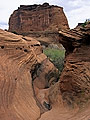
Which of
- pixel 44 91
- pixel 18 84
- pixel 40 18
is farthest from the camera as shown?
pixel 40 18

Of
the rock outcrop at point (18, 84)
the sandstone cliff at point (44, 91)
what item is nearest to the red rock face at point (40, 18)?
the rock outcrop at point (18, 84)

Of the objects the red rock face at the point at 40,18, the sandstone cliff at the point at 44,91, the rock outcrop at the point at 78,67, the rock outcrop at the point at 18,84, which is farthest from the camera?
the red rock face at the point at 40,18

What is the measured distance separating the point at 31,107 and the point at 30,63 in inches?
60.3

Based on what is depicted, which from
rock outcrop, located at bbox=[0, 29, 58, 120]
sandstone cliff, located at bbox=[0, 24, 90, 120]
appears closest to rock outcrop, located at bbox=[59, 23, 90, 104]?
Answer: sandstone cliff, located at bbox=[0, 24, 90, 120]

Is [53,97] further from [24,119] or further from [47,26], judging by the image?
[47,26]

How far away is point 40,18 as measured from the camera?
33344 millimetres

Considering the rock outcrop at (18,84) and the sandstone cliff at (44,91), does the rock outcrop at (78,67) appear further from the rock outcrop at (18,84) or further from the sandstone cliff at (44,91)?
the rock outcrop at (18,84)

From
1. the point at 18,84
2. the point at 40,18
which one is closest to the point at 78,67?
the point at 18,84

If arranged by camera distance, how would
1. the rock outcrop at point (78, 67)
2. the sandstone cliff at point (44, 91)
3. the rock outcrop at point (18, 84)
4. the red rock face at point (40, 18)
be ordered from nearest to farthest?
the rock outcrop at point (18, 84) < the sandstone cliff at point (44, 91) < the rock outcrop at point (78, 67) < the red rock face at point (40, 18)

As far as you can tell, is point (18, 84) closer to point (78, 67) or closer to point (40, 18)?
point (78, 67)

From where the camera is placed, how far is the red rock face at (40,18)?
3234 centimetres

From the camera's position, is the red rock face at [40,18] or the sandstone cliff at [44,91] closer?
the sandstone cliff at [44,91]

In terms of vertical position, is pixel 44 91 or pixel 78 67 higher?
pixel 78 67

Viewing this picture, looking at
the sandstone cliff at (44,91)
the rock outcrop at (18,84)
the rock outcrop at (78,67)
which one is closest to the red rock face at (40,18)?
the rock outcrop at (18,84)
